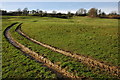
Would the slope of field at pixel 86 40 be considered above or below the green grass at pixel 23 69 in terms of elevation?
above

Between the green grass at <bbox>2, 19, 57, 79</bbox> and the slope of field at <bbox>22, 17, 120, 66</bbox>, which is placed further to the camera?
the slope of field at <bbox>22, 17, 120, 66</bbox>

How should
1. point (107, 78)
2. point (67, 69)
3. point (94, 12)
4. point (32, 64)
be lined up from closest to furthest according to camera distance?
1. point (107, 78)
2. point (67, 69)
3. point (32, 64)
4. point (94, 12)

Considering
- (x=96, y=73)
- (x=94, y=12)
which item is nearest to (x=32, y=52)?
(x=96, y=73)

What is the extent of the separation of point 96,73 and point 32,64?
23.4ft

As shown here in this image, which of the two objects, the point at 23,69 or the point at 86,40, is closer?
the point at 23,69

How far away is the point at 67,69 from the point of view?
13.3 metres

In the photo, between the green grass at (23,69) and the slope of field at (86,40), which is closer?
the green grass at (23,69)

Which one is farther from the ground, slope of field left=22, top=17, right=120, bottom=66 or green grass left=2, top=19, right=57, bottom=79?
slope of field left=22, top=17, right=120, bottom=66

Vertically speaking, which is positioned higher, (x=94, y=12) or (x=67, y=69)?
(x=94, y=12)

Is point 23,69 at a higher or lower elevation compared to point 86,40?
lower

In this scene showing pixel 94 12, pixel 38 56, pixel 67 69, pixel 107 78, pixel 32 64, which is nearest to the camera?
pixel 107 78

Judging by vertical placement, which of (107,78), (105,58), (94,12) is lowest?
(107,78)

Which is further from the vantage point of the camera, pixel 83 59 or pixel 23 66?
pixel 83 59

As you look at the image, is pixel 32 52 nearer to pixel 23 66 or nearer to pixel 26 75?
pixel 23 66
